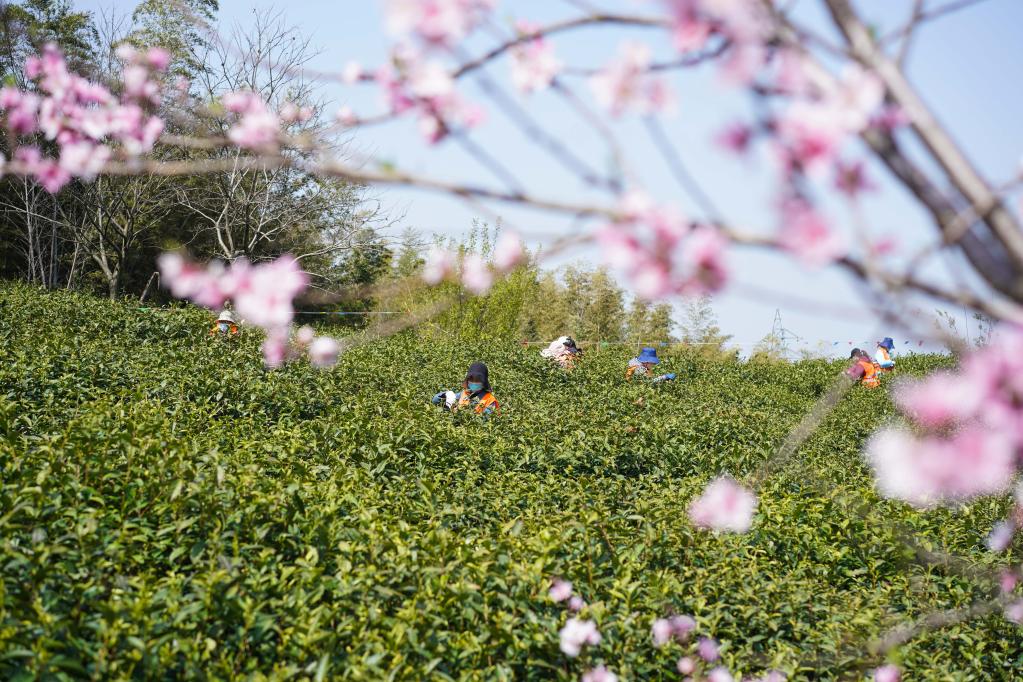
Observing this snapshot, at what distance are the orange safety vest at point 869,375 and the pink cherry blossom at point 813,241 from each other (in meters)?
15.0

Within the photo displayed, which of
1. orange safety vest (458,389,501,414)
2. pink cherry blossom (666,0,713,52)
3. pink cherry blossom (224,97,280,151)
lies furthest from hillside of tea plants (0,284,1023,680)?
pink cherry blossom (666,0,713,52)

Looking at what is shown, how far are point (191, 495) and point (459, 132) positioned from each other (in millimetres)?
3255

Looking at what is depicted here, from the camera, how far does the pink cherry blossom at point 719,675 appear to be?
3545 millimetres

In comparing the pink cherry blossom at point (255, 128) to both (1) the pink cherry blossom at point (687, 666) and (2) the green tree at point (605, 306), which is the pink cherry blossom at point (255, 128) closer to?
(1) the pink cherry blossom at point (687, 666)

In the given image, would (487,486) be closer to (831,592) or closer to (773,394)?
(831,592)

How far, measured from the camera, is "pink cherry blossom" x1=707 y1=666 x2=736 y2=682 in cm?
354

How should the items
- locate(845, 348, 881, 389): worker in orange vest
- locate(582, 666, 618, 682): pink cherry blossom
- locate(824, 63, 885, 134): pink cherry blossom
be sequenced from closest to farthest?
locate(824, 63, 885, 134): pink cherry blossom → locate(582, 666, 618, 682): pink cherry blossom → locate(845, 348, 881, 389): worker in orange vest

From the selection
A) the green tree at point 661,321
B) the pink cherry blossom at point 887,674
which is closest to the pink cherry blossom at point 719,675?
the pink cherry blossom at point 887,674

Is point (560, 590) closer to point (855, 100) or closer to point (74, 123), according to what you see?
point (74, 123)

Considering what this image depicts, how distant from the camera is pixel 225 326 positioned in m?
14.0

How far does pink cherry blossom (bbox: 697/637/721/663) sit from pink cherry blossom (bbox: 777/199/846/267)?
286 cm

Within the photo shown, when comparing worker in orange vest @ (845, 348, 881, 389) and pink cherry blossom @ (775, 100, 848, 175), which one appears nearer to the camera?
pink cherry blossom @ (775, 100, 848, 175)

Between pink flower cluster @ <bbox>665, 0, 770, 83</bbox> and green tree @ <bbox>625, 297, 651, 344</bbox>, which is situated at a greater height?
pink flower cluster @ <bbox>665, 0, 770, 83</bbox>

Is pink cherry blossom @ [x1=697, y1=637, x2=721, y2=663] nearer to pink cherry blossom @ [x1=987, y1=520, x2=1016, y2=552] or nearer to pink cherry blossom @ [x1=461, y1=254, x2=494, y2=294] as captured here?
pink cherry blossom @ [x1=461, y1=254, x2=494, y2=294]
